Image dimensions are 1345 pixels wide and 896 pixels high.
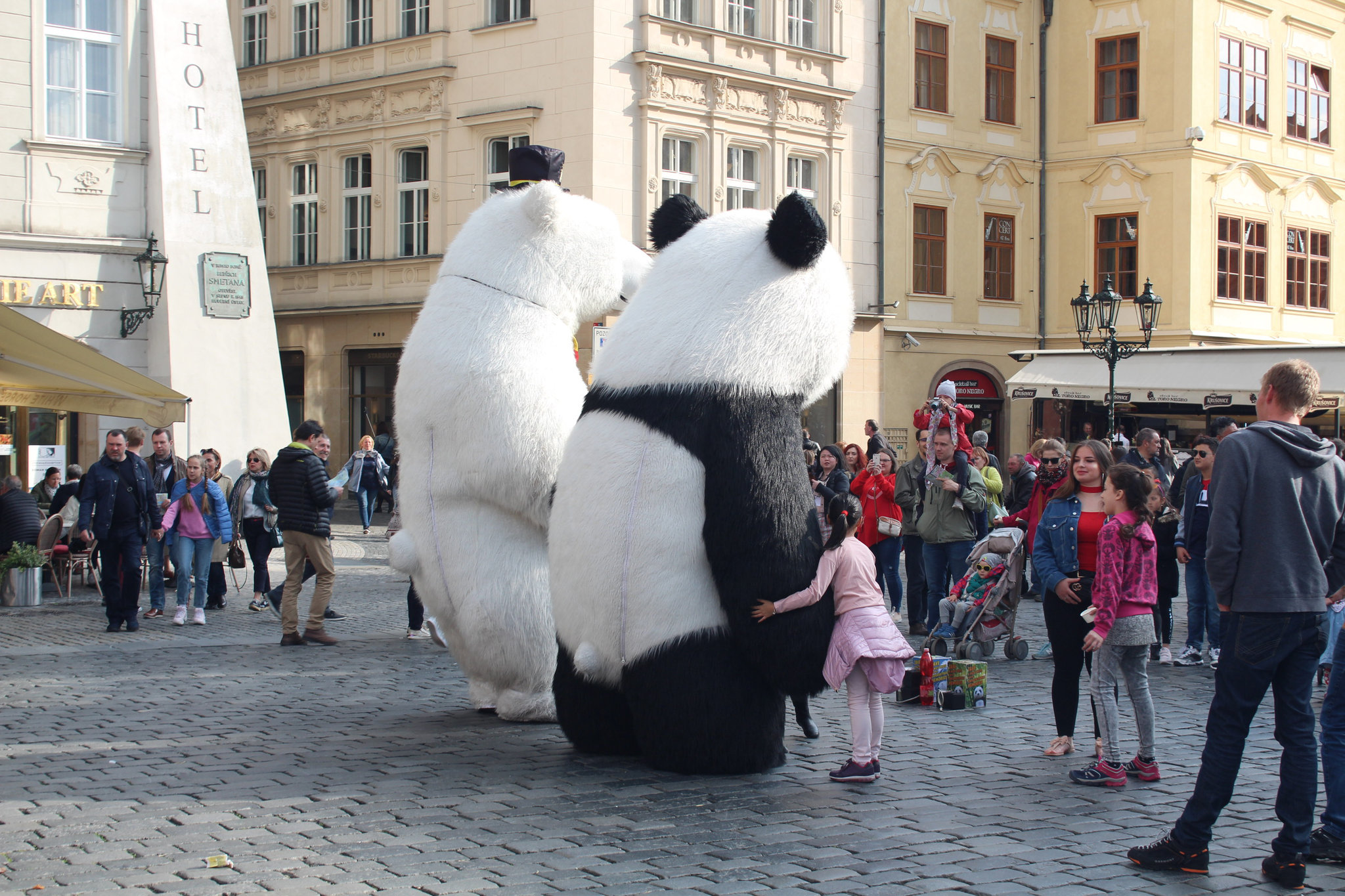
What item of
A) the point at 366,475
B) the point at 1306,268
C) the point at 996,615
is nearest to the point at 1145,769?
the point at 996,615

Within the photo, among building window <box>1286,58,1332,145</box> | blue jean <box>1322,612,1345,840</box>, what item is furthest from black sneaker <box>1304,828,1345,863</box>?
building window <box>1286,58,1332,145</box>

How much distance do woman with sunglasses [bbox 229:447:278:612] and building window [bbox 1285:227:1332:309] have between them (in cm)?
2539

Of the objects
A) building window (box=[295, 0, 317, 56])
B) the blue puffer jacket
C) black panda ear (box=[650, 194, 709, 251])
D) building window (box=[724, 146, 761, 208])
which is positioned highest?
building window (box=[295, 0, 317, 56])

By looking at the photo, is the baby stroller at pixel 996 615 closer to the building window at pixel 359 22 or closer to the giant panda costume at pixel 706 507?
the giant panda costume at pixel 706 507

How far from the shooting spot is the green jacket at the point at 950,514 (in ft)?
32.9

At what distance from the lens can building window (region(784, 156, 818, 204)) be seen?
25.1m

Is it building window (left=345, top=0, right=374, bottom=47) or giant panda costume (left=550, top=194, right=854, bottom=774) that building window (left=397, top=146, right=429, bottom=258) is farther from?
giant panda costume (left=550, top=194, right=854, bottom=774)

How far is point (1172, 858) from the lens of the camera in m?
4.59

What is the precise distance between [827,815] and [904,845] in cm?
45

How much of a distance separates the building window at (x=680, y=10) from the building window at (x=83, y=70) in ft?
33.5

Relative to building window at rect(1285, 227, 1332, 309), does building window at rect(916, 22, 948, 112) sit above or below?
above

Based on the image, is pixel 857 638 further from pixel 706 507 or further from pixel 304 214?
pixel 304 214

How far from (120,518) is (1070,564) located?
813 cm

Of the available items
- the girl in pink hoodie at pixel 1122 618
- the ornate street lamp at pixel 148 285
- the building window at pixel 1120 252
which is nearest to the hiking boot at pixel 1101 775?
the girl in pink hoodie at pixel 1122 618
